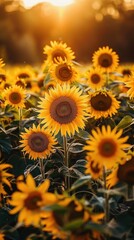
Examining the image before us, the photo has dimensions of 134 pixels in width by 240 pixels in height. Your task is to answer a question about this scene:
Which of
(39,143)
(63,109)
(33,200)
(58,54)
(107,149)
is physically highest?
(58,54)

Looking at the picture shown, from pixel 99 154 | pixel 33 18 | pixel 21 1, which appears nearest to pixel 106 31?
pixel 33 18

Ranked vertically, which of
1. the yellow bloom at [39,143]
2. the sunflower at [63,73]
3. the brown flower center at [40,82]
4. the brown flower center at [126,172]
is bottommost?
the brown flower center at [126,172]

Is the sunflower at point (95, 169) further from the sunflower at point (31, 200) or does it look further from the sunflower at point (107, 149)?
the sunflower at point (31, 200)

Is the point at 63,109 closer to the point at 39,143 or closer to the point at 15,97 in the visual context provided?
the point at 39,143

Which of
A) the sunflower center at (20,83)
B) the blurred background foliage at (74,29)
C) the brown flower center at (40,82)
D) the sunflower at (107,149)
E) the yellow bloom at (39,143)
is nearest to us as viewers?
the sunflower at (107,149)

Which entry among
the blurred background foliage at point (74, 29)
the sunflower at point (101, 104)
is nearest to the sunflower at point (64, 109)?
the sunflower at point (101, 104)

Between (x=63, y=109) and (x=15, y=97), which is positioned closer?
(x=63, y=109)

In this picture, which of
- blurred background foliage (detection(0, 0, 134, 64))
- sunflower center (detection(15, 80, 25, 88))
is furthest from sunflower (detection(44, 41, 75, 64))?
blurred background foliage (detection(0, 0, 134, 64))

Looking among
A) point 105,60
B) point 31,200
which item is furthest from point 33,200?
point 105,60
